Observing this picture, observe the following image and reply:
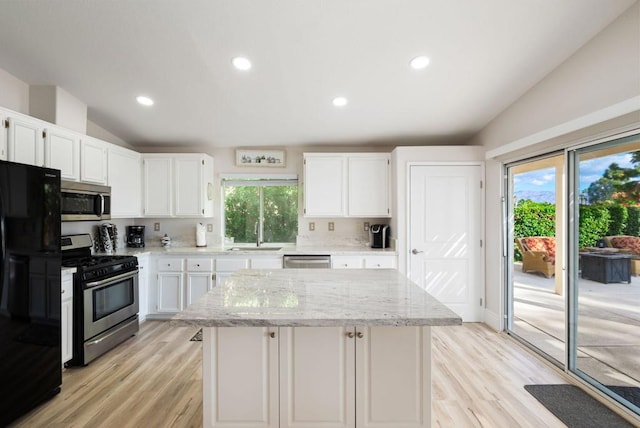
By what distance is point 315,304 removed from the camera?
158cm

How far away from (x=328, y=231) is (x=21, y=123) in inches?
131

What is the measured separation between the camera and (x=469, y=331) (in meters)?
3.47

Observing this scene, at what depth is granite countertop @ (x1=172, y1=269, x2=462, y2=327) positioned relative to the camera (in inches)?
53.6

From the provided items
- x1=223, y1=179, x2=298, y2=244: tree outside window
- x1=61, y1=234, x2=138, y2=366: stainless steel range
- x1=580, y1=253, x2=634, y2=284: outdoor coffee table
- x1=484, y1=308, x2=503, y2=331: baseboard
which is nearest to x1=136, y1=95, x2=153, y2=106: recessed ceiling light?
x1=223, y1=179, x2=298, y2=244: tree outside window

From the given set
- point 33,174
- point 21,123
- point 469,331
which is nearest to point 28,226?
point 33,174

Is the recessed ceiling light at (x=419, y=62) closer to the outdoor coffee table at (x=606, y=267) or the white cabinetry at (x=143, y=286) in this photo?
the outdoor coffee table at (x=606, y=267)

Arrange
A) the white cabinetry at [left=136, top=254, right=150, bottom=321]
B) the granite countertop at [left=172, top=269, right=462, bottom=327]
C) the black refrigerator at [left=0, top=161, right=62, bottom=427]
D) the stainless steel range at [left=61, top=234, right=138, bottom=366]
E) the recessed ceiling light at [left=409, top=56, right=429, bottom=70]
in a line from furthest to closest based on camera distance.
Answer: the white cabinetry at [left=136, top=254, right=150, bottom=321]
the stainless steel range at [left=61, top=234, right=138, bottom=366]
the recessed ceiling light at [left=409, top=56, right=429, bottom=70]
the black refrigerator at [left=0, top=161, right=62, bottom=427]
the granite countertop at [left=172, top=269, right=462, bottom=327]

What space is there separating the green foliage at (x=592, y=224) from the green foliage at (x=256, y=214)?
3.21 meters

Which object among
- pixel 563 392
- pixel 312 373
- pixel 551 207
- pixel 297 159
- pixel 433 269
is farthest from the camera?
pixel 297 159

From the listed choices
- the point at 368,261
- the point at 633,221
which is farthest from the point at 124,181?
the point at 633,221

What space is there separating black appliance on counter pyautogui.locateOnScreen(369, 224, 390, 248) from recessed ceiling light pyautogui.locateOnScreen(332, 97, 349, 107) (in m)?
1.70

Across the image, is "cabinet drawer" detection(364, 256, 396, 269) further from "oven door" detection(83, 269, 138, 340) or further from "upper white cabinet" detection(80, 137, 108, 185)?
"upper white cabinet" detection(80, 137, 108, 185)

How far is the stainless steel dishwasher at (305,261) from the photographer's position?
373 cm

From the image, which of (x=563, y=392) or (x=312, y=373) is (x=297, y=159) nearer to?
(x=312, y=373)
